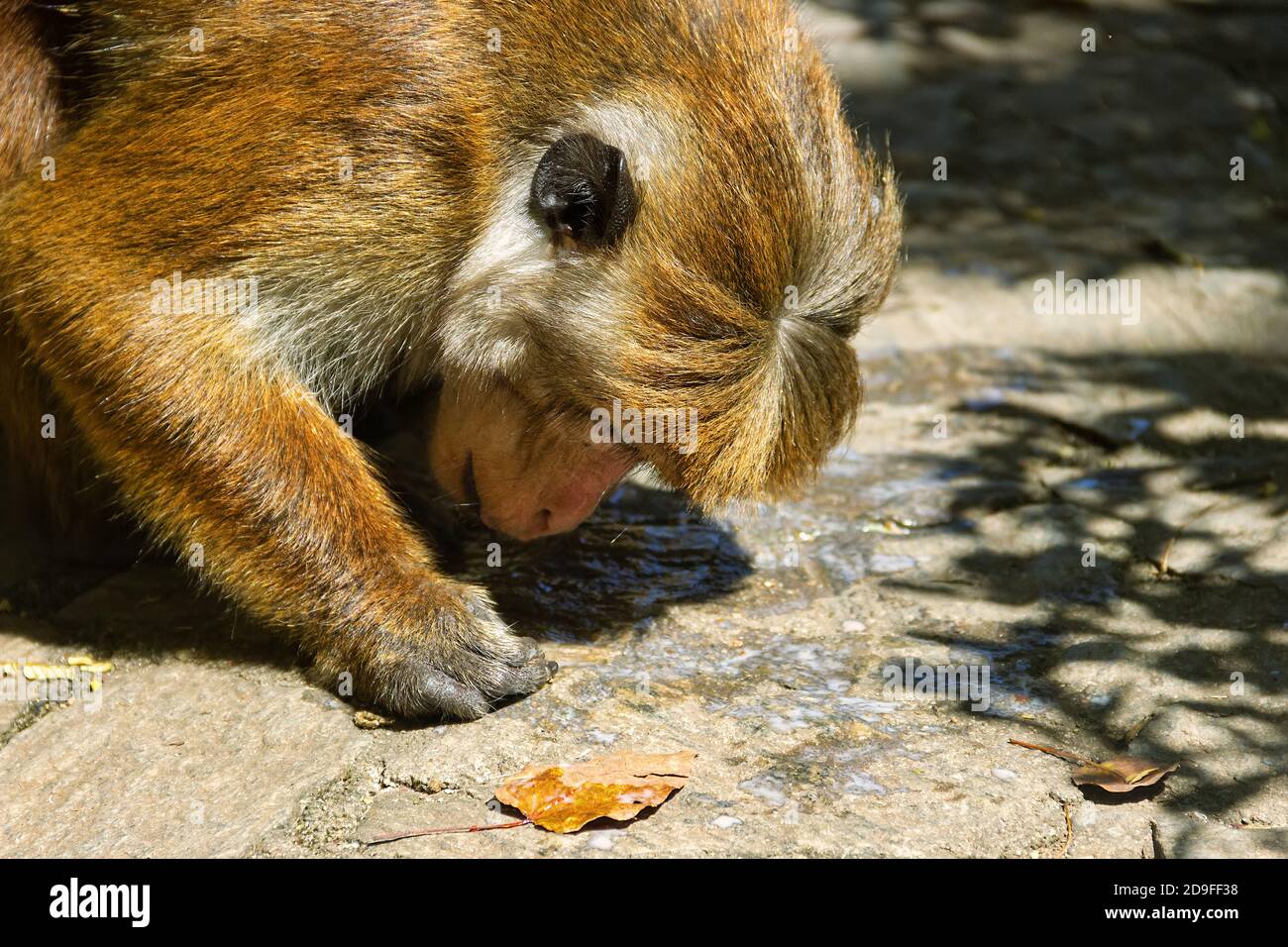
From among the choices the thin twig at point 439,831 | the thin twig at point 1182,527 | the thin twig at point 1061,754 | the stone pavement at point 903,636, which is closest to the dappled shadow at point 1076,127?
the stone pavement at point 903,636

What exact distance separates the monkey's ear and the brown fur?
8 cm

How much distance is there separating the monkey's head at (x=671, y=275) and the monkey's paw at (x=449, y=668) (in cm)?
53

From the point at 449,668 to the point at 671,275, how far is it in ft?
4.75

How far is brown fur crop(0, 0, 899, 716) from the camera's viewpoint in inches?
167

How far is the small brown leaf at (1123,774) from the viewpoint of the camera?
3910 millimetres

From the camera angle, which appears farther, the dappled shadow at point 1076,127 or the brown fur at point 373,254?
the dappled shadow at point 1076,127

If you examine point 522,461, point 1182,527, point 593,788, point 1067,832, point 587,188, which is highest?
point 587,188

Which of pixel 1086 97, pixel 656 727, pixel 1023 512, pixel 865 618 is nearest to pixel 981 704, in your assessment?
pixel 865 618

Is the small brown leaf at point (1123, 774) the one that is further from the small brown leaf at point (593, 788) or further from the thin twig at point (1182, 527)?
the thin twig at point (1182, 527)

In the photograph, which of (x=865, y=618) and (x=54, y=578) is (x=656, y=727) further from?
(x=54, y=578)

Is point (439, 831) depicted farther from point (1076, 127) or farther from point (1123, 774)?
point (1076, 127)

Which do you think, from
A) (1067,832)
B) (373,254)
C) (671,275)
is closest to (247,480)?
(373,254)

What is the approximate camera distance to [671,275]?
4.23 meters

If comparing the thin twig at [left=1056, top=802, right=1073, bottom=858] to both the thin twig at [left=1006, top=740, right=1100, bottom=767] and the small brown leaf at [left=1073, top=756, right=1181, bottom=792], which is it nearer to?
the small brown leaf at [left=1073, top=756, right=1181, bottom=792]
